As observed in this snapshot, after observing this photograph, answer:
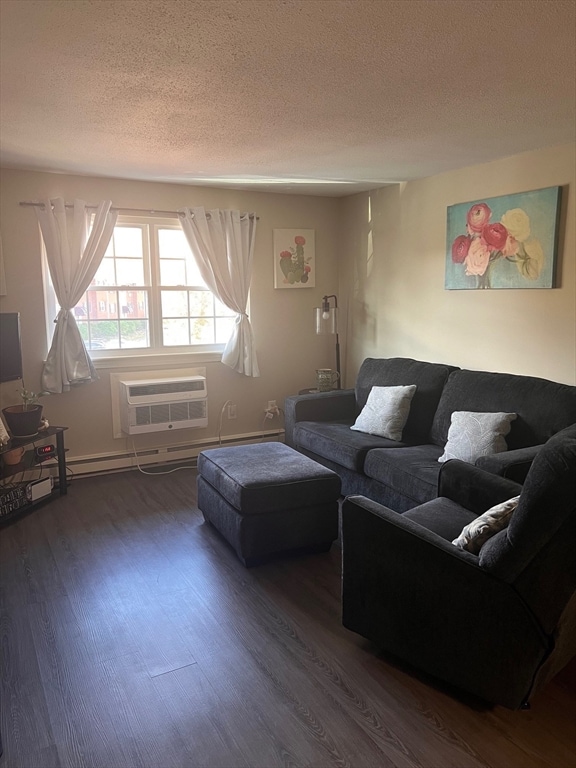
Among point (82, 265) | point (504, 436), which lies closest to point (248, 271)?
point (82, 265)

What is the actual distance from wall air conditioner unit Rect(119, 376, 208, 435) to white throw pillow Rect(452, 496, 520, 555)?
3.02 metres

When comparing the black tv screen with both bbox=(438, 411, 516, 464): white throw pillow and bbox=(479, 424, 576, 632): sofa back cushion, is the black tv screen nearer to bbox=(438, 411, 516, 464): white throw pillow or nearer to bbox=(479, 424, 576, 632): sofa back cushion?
bbox=(438, 411, 516, 464): white throw pillow

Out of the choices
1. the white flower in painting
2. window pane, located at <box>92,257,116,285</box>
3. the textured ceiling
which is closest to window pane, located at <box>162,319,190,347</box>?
window pane, located at <box>92,257,116,285</box>

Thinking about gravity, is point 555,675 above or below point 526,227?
below

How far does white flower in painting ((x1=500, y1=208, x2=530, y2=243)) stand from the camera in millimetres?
3492

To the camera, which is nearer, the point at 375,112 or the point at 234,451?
the point at 375,112

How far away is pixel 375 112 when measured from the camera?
2.68 metres

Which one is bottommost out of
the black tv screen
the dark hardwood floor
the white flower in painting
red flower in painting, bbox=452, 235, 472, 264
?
the dark hardwood floor

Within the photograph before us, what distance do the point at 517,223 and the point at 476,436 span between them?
1.45 m

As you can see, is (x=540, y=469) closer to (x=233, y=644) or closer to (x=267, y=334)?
(x=233, y=644)

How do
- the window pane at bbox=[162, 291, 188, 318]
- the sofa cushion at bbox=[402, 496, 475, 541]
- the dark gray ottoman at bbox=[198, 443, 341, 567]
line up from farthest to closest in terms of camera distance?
the window pane at bbox=[162, 291, 188, 318] → the dark gray ottoman at bbox=[198, 443, 341, 567] → the sofa cushion at bbox=[402, 496, 475, 541]

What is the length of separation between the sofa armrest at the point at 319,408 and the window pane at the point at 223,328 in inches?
38.1

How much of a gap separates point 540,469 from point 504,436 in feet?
4.98

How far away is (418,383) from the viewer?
395 centimetres
